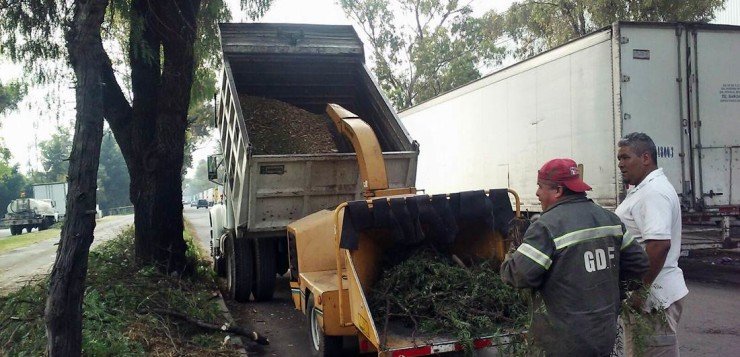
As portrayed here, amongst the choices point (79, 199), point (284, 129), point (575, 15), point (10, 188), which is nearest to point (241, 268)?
point (284, 129)

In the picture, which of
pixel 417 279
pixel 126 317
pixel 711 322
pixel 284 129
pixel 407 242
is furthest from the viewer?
pixel 284 129

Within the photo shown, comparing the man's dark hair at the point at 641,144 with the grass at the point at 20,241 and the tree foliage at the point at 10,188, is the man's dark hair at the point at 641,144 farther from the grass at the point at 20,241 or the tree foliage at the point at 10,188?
the tree foliage at the point at 10,188

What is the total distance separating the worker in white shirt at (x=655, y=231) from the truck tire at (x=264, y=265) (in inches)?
216

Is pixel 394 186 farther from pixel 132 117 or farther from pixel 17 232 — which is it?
pixel 17 232

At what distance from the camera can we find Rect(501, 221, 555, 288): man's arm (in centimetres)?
284

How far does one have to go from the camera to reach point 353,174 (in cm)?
776

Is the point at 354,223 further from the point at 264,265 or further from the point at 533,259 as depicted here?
the point at 264,265

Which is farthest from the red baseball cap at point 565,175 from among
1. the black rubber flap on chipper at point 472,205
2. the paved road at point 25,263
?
the paved road at point 25,263

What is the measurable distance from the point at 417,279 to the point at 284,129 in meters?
3.90

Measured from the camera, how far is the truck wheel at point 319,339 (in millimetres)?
5387

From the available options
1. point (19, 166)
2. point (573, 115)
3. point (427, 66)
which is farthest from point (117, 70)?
point (19, 166)

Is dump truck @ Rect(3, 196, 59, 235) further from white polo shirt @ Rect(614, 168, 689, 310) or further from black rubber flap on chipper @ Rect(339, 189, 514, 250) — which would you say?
white polo shirt @ Rect(614, 168, 689, 310)

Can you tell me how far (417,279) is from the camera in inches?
195

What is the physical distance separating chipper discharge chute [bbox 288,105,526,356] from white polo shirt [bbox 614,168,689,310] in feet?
3.60
